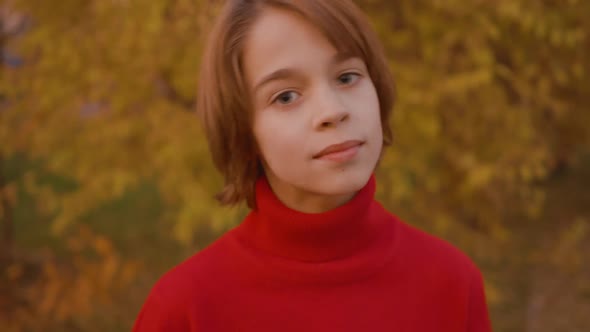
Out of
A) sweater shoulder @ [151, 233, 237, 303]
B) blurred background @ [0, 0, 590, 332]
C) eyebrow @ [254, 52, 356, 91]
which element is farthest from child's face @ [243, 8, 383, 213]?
blurred background @ [0, 0, 590, 332]

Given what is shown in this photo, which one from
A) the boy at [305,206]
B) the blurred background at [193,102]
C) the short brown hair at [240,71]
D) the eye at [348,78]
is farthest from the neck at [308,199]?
the blurred background at [193,102]

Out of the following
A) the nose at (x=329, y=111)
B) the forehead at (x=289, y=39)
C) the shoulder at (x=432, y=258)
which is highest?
the forehead at (x=289, y=39)

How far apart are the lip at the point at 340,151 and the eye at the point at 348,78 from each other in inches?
5.0

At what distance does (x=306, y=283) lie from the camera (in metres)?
1.45

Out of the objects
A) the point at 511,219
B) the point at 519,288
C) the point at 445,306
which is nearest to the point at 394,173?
the point at 445,306

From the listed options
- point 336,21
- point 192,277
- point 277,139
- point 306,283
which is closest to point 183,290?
point 192,277

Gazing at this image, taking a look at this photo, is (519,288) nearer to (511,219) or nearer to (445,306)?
(511,219)

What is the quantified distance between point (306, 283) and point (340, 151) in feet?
0.94

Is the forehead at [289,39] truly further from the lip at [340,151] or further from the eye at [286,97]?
the lip at [340,151]

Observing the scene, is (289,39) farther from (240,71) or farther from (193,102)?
(193,102)

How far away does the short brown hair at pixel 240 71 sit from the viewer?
1.38 m

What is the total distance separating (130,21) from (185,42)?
34 cm

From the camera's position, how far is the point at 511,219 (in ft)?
27.7

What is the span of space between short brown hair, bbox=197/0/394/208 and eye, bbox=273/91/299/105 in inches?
3.2
